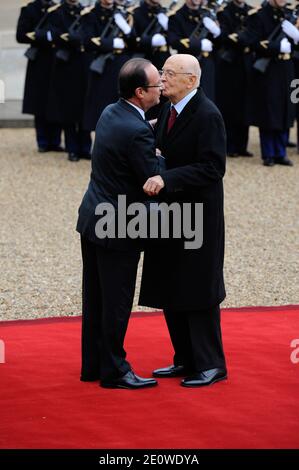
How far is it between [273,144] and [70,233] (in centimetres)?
387

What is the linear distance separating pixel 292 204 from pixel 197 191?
5.26m

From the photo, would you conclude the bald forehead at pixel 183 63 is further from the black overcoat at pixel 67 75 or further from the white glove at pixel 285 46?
the black overcoat at pixel 67 75

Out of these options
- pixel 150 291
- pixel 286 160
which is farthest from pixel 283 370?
pixel 286 160

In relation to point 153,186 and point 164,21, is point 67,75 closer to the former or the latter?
point 164,21

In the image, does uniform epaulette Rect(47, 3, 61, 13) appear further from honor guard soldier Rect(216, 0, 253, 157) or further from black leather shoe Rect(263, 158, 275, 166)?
black leather shoe Rect(263, 158, 275, 166)

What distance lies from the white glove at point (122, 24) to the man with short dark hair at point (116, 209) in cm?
703

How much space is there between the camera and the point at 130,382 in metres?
5.46

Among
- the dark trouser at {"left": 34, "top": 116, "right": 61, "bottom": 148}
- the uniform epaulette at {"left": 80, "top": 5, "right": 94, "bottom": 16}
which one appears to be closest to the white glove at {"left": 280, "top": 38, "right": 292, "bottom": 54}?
the uniform epaulette at {"left": 80, "top": 5, "right": 94, "bottom": 16}

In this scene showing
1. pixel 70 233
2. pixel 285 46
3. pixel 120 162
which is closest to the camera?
pixel 120 162

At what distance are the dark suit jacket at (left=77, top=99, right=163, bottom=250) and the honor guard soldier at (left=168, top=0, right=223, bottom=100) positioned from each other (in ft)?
23.5

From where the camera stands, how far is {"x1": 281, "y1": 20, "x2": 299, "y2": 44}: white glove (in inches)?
482

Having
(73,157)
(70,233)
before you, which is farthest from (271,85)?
(70,233)

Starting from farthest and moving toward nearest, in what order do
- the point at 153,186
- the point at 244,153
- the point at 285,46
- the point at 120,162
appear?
the point at 244,153 < the point at 285,46 < the point at 120,162 < the point at 153,186
